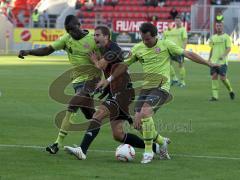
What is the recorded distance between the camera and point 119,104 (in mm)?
11531

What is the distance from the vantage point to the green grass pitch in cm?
1034

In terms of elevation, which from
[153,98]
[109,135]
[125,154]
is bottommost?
[109,135]

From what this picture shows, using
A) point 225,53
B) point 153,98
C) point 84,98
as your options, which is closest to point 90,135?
point 84,98

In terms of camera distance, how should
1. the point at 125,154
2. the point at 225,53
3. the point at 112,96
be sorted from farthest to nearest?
the point at 225,53, the point at 112,96, the point at 125,154

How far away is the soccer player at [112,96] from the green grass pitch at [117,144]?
1.00 ft

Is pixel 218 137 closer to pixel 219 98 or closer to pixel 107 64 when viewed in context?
pixel 107 64

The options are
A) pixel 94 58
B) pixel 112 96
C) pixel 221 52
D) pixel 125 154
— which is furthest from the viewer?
pixel 221 52

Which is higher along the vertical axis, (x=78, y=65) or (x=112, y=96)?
(x=78, y=65)

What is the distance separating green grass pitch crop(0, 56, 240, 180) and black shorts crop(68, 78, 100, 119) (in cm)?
70

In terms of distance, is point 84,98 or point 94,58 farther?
point 84,98

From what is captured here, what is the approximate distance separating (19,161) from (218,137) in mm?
4724

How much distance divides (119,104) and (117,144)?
199 centimetres

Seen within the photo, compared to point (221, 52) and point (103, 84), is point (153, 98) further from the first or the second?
point (221, 52)

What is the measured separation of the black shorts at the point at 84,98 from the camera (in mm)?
12289
